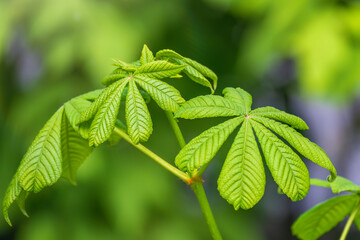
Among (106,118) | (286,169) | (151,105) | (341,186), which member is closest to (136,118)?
(106,118)

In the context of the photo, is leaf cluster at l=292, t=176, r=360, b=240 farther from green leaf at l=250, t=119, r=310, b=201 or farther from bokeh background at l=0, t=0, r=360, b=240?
bokeh background at l=0, t=0, r=360, b=240

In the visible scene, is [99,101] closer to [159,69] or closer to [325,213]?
[159,69]

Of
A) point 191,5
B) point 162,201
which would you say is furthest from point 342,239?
point 191,5

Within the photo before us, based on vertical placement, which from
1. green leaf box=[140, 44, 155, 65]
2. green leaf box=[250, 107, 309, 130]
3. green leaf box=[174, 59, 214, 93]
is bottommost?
green leaf box=[250, 107, 309, 130]

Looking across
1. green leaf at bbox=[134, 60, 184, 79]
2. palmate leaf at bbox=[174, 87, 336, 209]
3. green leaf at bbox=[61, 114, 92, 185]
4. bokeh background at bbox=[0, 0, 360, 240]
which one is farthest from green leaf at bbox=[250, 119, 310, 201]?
bokeh background at bbox=[0, 0, 360, 240]

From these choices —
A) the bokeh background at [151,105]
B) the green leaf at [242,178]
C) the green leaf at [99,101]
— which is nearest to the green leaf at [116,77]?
the green leaf at [99,101]

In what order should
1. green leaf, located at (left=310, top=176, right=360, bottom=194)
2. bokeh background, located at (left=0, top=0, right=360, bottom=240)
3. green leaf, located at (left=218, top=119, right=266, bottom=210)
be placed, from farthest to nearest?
bokeh background, located at (left=0, top=0, right=360, bottom=240), green leaf, located at (left=310, top=176, right=360, bottom=194), green leaf, located at (left=218, top=119, right=266, bottom=210)
